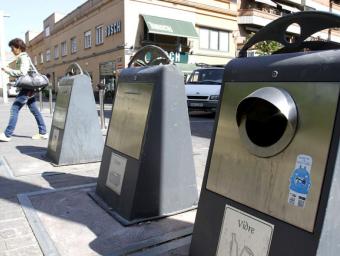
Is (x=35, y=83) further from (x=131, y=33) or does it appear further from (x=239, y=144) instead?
(x=131, y=33)

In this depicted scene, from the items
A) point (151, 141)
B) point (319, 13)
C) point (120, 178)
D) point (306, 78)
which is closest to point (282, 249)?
point (306, 78)

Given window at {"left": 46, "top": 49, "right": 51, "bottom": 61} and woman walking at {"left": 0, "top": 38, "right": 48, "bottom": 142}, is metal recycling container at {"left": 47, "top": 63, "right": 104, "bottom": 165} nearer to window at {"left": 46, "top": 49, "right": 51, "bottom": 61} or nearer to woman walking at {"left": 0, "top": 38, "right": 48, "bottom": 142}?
woman walking at {"left": 0, "top": 38, "right": 48, "bottom": 142}

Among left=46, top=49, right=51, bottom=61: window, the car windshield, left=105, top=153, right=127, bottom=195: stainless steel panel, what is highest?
left=46, top=49, right=51, bottom=61: window

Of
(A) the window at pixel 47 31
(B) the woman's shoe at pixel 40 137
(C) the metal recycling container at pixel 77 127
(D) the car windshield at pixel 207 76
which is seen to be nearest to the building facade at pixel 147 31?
(A) the window at pixel 47 31

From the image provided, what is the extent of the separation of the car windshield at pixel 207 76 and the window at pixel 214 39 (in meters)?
15.6

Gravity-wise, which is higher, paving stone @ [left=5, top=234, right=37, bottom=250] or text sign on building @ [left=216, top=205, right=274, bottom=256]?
text sign on building @ [left=216, top=205, right=274, bottom=256]

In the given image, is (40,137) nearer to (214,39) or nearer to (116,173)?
(116,173)

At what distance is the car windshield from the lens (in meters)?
13.2

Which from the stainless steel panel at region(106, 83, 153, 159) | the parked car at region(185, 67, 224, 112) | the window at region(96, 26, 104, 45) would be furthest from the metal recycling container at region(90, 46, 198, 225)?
the window at region(96, 26, 104, 45)

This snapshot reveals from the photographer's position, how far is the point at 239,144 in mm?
2168

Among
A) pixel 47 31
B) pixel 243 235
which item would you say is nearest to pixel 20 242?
pixel 243 235

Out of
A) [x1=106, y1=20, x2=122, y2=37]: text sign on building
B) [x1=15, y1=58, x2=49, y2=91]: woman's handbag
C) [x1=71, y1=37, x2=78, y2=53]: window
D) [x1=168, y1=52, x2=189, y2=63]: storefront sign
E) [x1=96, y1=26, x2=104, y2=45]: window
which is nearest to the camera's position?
[x1=15, y1=58, x2=49, y2=91]: woman's handbag

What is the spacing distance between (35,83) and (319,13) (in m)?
5.81

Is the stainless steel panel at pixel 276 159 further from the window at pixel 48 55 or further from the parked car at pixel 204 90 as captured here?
the window at pixel 48 55
